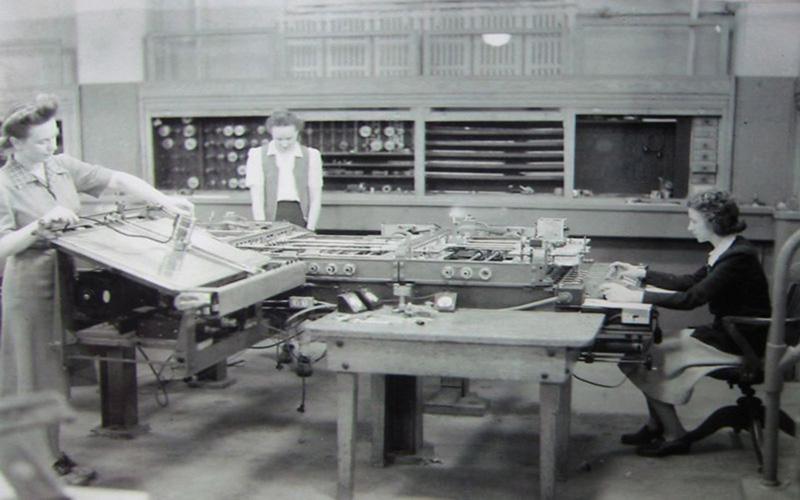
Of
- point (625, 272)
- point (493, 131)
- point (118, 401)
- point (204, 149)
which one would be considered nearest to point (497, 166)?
point (493, 131)

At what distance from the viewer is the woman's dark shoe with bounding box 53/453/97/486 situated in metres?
3.34

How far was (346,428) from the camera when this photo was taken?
3.05 meters

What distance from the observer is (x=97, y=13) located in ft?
22.0

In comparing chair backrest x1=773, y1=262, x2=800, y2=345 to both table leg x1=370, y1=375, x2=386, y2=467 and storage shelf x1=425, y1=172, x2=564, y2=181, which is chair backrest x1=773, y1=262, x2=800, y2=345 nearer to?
table leg x1=370, y1=375, x2=386, y2=467

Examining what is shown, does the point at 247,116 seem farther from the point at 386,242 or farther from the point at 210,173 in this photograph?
the point at 386,242

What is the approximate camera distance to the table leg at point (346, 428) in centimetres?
301

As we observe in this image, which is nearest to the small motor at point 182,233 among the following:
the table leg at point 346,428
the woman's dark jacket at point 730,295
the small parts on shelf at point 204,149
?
the table leg at point 346,428

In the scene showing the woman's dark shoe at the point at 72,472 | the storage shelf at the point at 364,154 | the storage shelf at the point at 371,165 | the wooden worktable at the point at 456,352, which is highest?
the storage shelf at the point at 364,154

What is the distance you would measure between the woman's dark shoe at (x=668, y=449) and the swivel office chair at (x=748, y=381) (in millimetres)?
36

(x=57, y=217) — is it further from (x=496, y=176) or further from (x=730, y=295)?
(x=496, y=176)

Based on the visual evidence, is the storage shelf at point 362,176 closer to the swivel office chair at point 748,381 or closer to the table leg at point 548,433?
the swivel office chair at point 748,381

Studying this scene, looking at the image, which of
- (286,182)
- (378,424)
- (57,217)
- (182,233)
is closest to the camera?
(57,217)

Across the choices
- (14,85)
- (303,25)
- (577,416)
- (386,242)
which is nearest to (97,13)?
(14,85)

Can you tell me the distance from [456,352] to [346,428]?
52 centimetres
